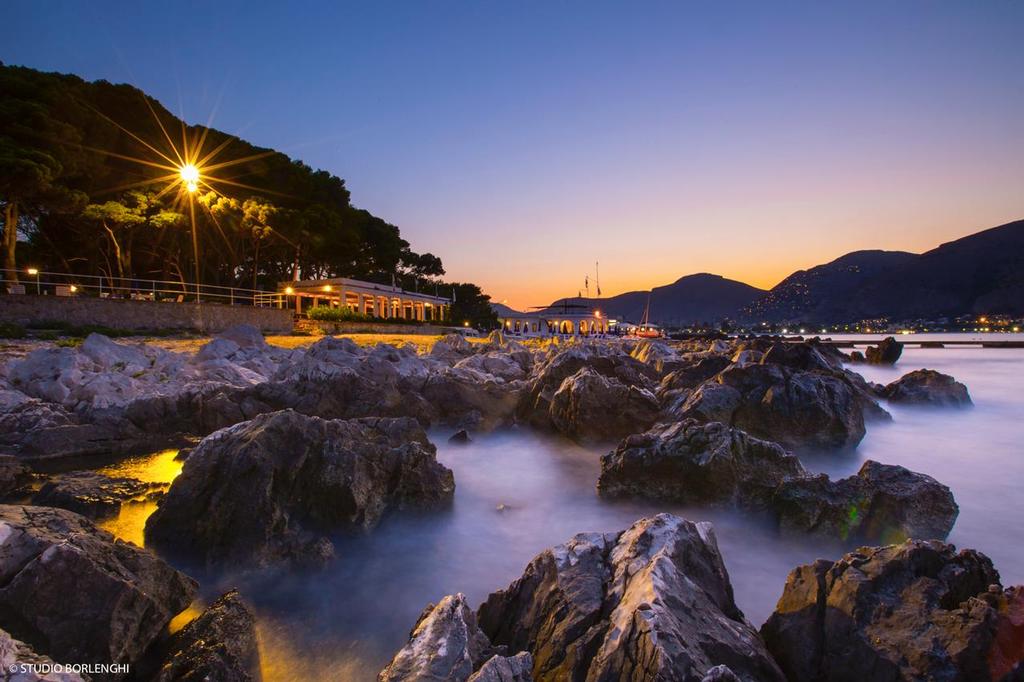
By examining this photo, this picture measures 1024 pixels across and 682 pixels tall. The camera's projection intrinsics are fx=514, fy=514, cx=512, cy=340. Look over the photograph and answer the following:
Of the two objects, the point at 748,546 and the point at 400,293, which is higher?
the point at 400,293

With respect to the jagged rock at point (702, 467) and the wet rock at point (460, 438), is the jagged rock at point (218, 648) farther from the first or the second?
the wet rock at point (460, 438)

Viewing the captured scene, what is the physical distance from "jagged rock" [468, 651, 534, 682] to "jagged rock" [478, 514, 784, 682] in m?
0.18

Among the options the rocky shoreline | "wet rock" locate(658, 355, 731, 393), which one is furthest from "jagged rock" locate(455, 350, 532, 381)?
"wet rock" locate(658, 355, 731, 393)

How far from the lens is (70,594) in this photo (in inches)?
129

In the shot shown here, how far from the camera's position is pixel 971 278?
142250 mm

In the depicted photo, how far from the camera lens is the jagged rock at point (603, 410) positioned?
10.6 metres

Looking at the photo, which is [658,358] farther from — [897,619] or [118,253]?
[118,253]

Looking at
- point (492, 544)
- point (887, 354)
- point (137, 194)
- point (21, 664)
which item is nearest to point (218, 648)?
point (21, 664)

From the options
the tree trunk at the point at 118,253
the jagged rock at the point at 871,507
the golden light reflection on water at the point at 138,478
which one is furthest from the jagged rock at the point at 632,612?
the tree trunk at the point at 118,253

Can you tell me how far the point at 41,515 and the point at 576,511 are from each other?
5787 millimetres

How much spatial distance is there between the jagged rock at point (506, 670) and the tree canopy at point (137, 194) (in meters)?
27.1

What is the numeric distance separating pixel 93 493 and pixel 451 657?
6097 mm

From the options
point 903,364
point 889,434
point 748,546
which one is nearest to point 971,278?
point 903,364

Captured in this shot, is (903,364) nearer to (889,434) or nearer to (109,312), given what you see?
(889,434)
